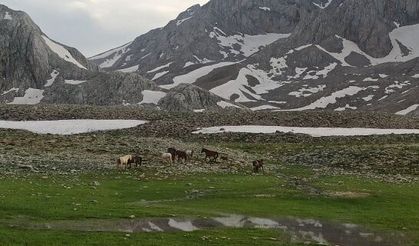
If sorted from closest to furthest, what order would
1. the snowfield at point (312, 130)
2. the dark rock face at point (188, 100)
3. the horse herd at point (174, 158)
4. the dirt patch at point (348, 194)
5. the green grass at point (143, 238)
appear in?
the green grass at point (143, 238) < the dirt patch at point (348, 194) < the horse herd at point (174, 158) < the snowfield at point (312, 130) < the dark rock face at point (188, 100)

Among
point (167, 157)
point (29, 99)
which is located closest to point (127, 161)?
point (167, 157)

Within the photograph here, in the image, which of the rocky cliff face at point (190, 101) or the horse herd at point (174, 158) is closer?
the horse herd at point (174, 158)

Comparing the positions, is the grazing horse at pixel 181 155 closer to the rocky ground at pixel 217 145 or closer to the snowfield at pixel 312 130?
the rocky ground at pixel 217 145

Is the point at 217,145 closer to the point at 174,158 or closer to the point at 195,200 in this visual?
the point at 174,158

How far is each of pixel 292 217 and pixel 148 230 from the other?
9441 mm

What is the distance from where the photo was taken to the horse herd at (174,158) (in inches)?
1845

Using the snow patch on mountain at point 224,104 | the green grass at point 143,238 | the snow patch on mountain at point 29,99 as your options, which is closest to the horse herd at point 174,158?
the green grass at point 143,238

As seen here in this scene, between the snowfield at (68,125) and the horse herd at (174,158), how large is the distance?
37087mm

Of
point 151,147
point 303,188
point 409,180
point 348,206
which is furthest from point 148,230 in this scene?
point 151,147

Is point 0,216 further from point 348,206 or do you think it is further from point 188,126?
point 188,126

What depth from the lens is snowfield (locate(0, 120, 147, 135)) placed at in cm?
8750

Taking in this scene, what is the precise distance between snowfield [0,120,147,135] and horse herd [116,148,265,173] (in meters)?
37.1

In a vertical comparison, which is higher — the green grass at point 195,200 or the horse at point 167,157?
the horse at point 167,157

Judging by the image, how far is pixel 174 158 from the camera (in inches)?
2110
